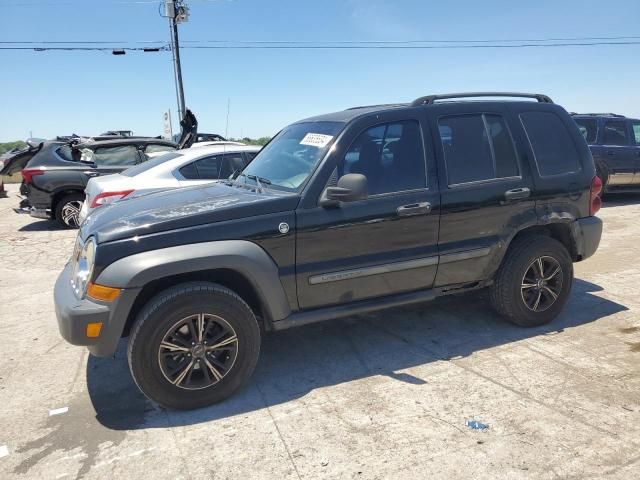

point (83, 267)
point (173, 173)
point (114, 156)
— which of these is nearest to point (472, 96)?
point (83, 267)

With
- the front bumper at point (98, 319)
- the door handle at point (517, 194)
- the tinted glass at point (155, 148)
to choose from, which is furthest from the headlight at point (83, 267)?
the tinted glass at point (155, 148)

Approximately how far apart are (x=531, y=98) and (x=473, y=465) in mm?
3368

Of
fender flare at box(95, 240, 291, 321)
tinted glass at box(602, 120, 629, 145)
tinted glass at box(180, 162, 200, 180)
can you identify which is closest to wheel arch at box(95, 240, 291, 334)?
fender flare at box(95, 240, 291, 321)

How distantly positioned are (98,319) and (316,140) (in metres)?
1.99

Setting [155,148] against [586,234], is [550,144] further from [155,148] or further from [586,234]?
[155,148]

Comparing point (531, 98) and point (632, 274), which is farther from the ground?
point (531, 98)

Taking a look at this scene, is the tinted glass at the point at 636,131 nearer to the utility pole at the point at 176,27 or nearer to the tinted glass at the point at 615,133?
the tinted glass at the point at 615,133

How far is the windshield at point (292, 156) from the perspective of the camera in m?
3.62

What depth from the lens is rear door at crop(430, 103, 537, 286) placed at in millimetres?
3865

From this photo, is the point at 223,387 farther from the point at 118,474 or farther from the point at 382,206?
the point at 382,206

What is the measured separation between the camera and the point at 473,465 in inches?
103

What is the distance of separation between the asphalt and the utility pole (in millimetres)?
18836

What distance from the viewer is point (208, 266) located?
310 cm

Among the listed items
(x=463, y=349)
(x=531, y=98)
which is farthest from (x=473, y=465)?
(x=531, y=98)
